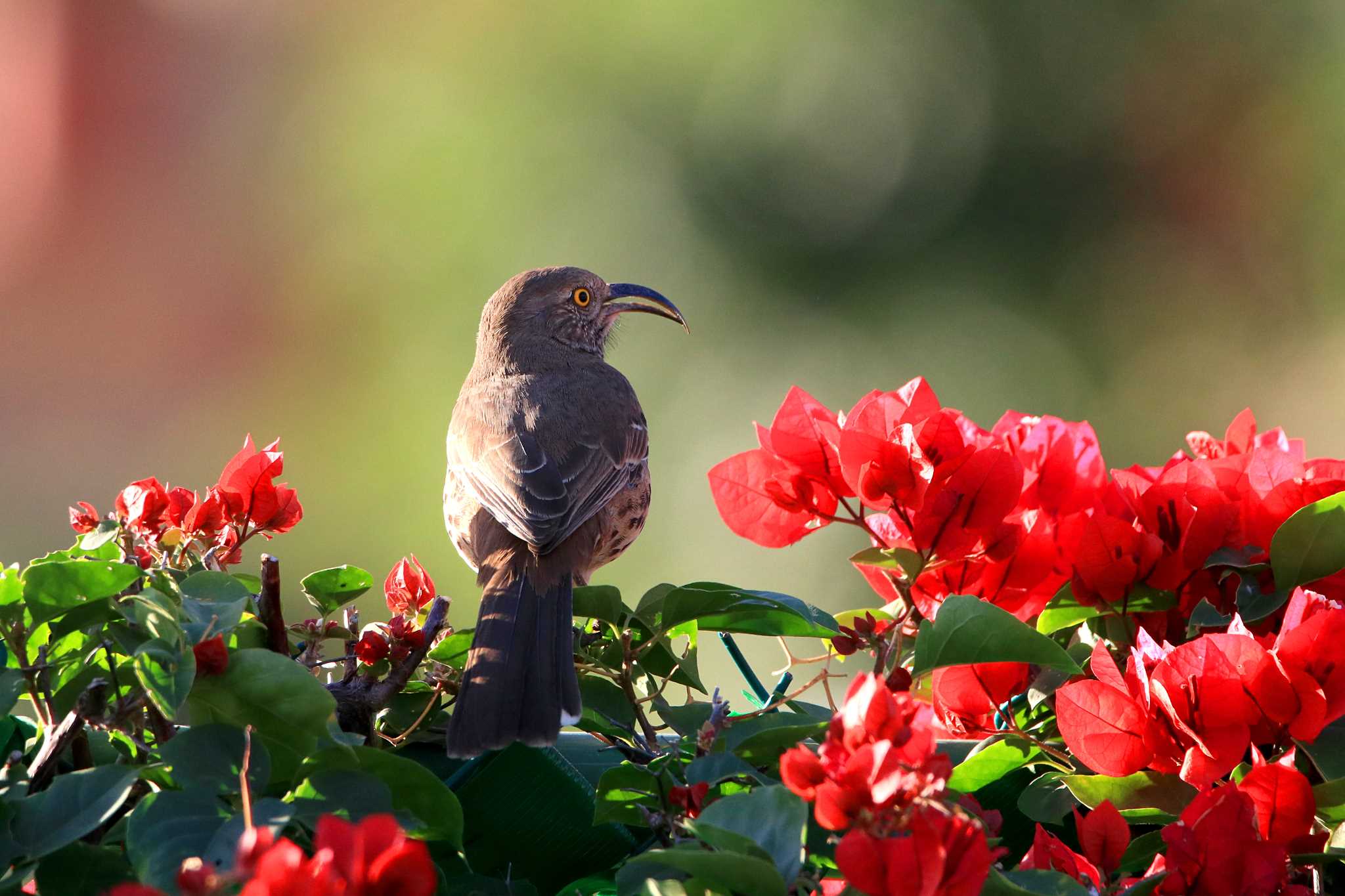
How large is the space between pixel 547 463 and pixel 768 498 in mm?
1262

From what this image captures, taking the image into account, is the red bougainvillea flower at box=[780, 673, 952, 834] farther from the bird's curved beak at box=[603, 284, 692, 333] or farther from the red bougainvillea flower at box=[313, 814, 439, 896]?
the bird's curved beak at box=[603, 284, 692, 333]

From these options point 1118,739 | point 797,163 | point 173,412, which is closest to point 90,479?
point 173,412

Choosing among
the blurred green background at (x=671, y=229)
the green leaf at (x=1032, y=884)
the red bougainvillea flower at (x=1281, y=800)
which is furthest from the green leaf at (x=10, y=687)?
the blurred green background at (x=671, y=229)

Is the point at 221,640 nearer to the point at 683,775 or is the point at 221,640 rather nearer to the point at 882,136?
the point at 683,775

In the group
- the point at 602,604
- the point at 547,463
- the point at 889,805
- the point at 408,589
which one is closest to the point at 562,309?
the point at 547,463

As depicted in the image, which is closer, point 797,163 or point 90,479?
point 797,163

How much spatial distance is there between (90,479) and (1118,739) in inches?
221

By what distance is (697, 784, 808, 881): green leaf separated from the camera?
0.86 metres

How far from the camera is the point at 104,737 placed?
3.85ft

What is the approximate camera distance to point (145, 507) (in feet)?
Answer: 4.68

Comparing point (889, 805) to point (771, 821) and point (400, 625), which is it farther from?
point (400, 625)

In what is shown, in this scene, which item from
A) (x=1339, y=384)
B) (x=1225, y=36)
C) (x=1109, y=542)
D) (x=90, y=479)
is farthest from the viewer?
(x=90, y=479)

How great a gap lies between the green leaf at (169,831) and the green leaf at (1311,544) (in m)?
1.03

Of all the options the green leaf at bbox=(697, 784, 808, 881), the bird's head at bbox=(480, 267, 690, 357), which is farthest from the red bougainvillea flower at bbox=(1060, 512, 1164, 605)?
the bird's head at bbox=(480, 267, 690, 357)
